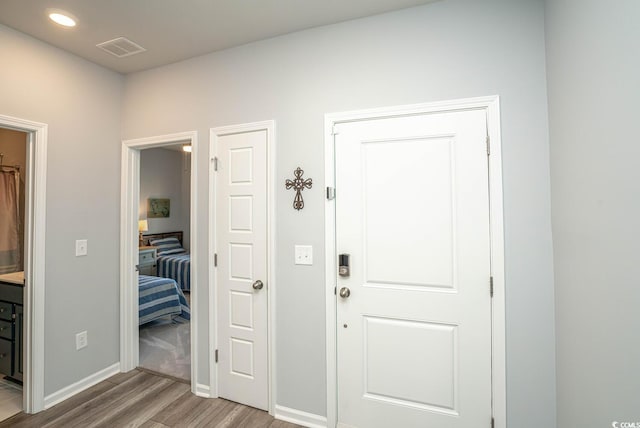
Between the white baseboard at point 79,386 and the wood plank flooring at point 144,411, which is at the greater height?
the white baseboard at point 79,386

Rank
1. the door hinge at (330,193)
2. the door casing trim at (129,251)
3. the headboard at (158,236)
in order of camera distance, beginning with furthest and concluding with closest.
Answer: the headboard at (158,236) → the door casing trim at (129,251) → the door hinge at (330,193)

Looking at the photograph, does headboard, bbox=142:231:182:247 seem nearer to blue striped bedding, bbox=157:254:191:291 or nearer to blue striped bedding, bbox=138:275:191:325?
blue striped bedding, bbox=157:254:191:291

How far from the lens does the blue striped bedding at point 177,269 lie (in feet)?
17.3

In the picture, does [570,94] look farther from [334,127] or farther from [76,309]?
[76,309]

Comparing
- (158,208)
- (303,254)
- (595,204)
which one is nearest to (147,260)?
(158,208)

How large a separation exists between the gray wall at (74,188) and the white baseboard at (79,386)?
0.04 meters

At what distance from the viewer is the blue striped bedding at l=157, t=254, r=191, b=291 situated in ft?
17.3

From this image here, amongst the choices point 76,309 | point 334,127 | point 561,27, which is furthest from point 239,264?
point 561,27

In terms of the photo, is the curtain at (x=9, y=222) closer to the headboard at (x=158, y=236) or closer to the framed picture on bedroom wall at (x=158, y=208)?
the headboard at (x=158, y=236)

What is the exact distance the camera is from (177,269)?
17.4 feet

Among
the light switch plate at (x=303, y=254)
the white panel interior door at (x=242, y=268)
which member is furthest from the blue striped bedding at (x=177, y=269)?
the light switch plate at (x=303, y=254)

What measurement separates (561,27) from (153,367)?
3874 millimetres

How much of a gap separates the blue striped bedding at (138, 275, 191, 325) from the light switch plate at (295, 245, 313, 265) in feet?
8.31

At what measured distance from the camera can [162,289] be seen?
378 cm
